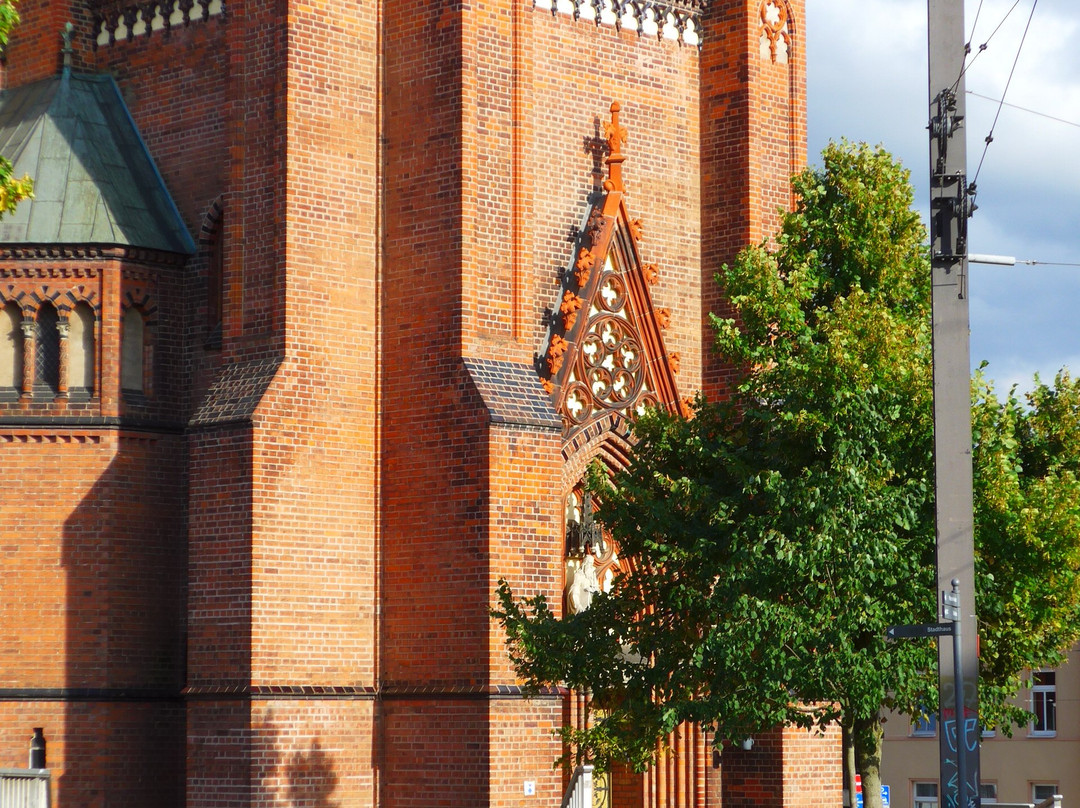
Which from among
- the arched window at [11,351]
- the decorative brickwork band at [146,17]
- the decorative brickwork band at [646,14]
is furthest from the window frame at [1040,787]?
the arched window at [11,351]

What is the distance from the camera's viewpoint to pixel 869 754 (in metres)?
20.2

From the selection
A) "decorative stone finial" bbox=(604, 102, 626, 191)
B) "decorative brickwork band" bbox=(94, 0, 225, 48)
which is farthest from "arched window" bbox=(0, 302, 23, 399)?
"decorative stone finial" bbox=(604, 102, 626, 191)

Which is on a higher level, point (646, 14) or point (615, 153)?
point (646, 14)

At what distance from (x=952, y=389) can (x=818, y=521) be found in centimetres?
320

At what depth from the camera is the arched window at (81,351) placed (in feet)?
74.2

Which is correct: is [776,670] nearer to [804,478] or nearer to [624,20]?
[804,478]

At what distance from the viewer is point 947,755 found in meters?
14.5

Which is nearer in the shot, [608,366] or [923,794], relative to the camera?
[608,366]

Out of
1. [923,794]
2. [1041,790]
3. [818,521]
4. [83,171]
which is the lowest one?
[923,794]

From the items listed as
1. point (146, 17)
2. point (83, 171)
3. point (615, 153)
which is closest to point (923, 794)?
point (615, 153)

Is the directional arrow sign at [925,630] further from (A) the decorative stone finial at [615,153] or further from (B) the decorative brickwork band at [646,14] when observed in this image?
(B) the decorative brickwork band at [646,14]

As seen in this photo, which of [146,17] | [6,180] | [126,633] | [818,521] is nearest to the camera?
[6,180]

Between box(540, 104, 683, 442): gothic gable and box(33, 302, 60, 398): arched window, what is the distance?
5803 mm

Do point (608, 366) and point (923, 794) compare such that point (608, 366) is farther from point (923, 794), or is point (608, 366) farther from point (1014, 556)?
point (923, 794)
